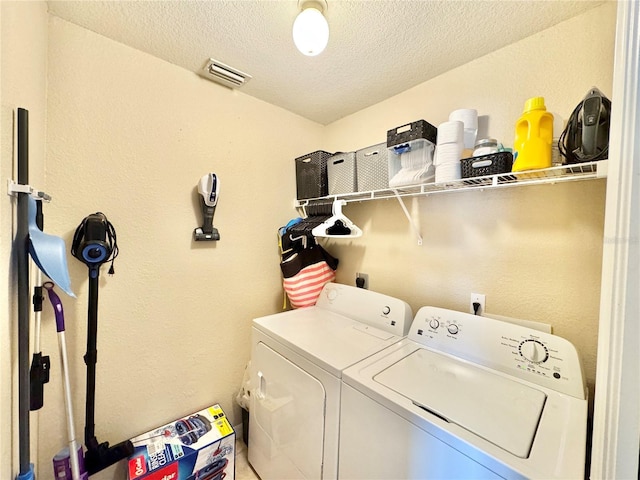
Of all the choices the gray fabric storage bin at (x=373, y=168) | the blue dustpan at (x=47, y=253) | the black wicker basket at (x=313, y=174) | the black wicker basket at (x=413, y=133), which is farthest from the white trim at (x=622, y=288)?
the blue dustpan at (x=47, y=253)

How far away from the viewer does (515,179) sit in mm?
1134

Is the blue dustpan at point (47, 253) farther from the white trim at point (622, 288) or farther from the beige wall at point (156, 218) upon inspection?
the white trim at point (622, 288)

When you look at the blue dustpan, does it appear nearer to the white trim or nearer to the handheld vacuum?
the white trim

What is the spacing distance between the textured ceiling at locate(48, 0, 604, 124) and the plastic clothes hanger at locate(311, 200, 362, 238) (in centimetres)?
81

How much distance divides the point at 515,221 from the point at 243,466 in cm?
216

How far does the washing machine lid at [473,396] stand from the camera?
2.46 ft

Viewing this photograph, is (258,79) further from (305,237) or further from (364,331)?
(364,331)

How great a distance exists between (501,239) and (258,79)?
1.71 meters

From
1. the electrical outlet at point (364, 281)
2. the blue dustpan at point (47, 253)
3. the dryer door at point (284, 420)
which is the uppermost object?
the blue dustpan at point (47, 253)

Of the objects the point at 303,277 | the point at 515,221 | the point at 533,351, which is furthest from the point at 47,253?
the point at 515,221

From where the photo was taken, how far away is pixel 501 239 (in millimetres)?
1306

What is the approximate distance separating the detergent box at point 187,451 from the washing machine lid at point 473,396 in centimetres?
111

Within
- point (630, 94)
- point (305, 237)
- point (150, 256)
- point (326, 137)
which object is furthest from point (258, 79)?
point (630, 94)

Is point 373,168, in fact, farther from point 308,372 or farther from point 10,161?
point 10,161
